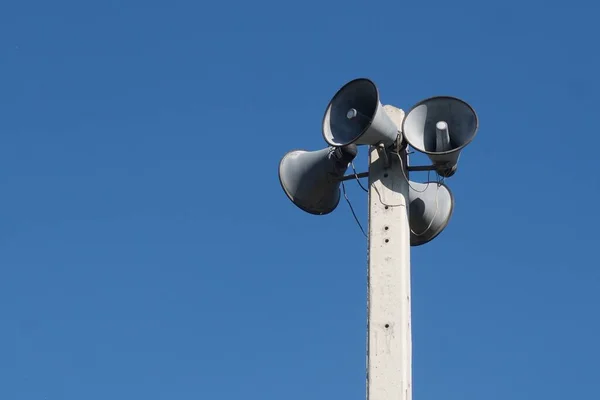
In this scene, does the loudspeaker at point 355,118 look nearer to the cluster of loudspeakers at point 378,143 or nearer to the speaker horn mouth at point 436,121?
the cluster of loudspeakers at point 378,143

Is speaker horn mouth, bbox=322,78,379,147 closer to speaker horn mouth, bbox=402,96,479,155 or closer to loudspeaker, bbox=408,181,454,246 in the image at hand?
speaker horn mouth, bbox=402,96,479,155

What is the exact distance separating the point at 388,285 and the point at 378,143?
115 cm

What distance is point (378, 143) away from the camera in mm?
8422

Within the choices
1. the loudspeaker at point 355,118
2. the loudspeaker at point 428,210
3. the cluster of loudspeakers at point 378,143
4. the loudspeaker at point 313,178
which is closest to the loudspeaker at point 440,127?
the cluster of loudspeakers at point 378,143

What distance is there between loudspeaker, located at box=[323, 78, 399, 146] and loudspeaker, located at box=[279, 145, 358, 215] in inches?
7.1

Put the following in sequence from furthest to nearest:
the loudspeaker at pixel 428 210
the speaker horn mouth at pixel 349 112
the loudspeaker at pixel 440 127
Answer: the loudspeaker at pixel 428 210
the speaker horn mouth at pixel 349 112
the loudspeaker at pixel 440 127

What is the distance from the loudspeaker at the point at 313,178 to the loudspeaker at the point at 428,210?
0.60 m

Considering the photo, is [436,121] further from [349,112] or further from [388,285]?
[388,285]

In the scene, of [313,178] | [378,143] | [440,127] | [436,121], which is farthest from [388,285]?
[313,178]

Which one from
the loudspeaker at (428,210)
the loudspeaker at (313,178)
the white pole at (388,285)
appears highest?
the loudspeaker at (313,178)

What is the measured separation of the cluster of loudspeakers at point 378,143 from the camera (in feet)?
27.4

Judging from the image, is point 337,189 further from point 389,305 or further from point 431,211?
point 389,305

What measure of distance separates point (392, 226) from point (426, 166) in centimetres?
69

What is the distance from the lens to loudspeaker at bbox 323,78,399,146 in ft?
27.4
